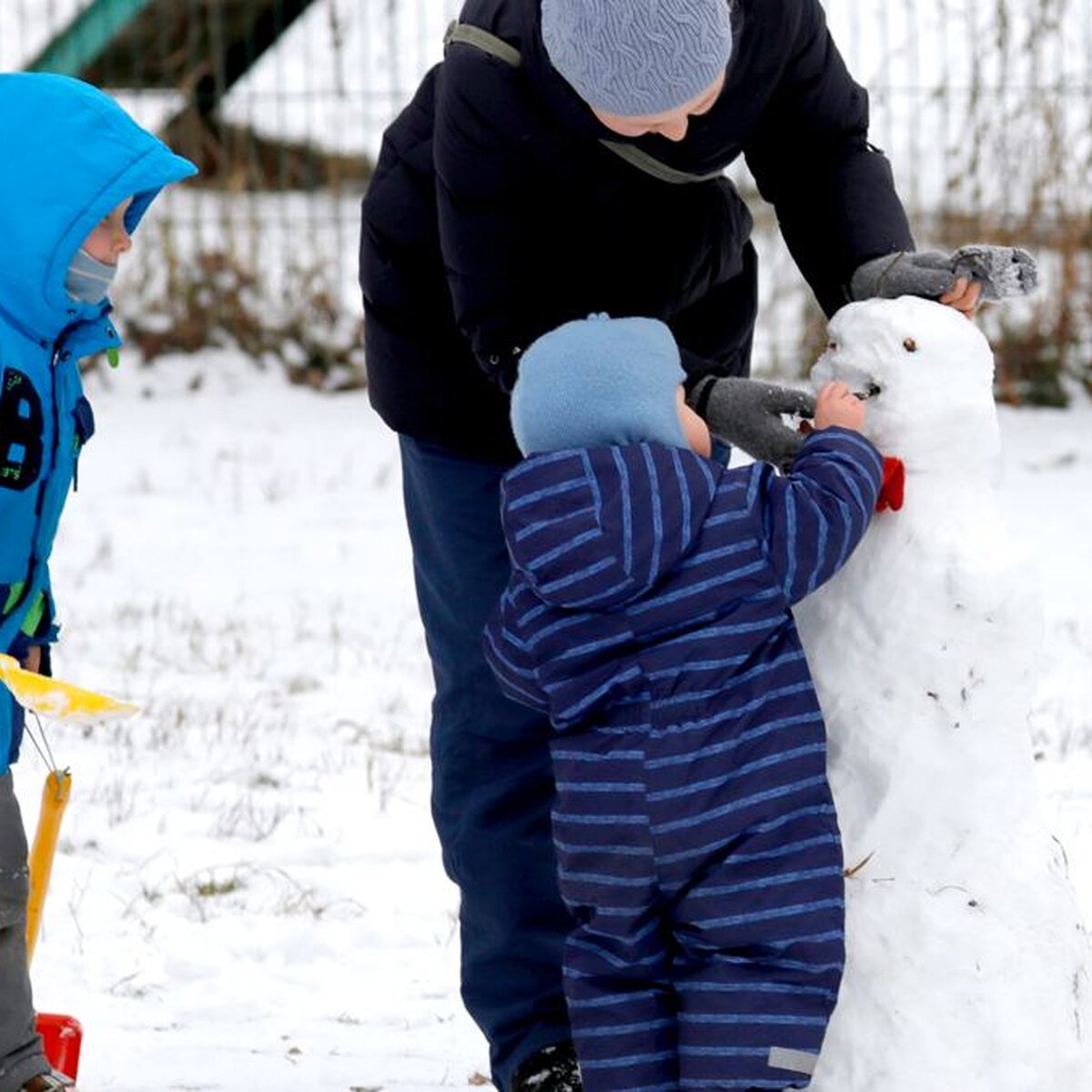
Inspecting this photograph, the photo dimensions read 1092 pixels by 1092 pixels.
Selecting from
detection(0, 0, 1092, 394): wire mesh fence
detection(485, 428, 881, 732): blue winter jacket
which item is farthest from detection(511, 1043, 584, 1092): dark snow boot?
detection(0, 0, 1092, 394): wire mesh fence

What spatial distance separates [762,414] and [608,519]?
0.30 meters

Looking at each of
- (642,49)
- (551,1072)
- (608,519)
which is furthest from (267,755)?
(642,49)

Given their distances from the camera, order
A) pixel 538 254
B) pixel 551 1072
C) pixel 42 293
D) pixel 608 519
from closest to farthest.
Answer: pixel 608 519 → pixel 538 254 → pixel 42 293 → pixel 551 1072

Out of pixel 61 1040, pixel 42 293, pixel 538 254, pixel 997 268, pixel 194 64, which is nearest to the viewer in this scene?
pixel 997 268

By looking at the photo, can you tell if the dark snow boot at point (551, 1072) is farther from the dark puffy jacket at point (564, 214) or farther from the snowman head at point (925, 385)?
the snowman head at point (925, 385)

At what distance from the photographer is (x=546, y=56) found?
8.57 feet

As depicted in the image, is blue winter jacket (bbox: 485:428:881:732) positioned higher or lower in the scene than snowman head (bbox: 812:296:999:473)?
lower

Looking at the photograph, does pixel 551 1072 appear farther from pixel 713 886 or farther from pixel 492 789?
pixel 713 886

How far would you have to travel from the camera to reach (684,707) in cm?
239

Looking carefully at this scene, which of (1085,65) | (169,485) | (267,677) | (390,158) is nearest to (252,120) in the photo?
(169,485)

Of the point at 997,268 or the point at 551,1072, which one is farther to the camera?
the point at 551,1072

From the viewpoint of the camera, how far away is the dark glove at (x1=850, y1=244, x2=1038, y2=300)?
2639 mm

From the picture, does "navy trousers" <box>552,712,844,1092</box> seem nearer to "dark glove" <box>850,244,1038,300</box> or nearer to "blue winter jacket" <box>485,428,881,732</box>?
"blue winter jacket" <box>485,428,881,732</box>

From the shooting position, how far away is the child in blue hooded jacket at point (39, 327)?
283 cm
